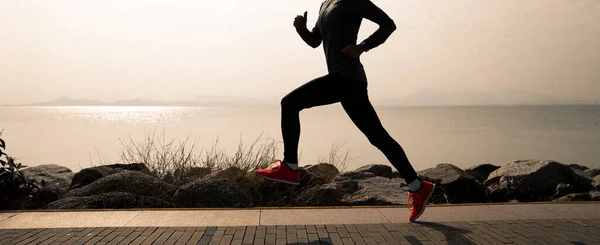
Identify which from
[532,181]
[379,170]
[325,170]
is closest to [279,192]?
[325,170]

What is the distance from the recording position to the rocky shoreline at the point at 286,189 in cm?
557

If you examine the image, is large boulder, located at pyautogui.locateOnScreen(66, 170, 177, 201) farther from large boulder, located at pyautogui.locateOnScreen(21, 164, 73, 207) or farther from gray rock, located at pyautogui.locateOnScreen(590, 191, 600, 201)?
Answer: gray rock, located at pyautogui.locateOnScreen(590, 191, 600, 201)

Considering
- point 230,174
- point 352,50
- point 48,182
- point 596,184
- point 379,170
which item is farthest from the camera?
point 379,170

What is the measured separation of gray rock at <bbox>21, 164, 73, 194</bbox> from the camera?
704 cm

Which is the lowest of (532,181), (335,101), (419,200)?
(532,181)

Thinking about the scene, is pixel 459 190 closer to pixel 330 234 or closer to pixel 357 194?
pixel 357 194

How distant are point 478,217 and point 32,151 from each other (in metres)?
24.2

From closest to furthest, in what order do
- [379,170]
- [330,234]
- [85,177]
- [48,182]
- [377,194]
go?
[330,234] → [377,194] → [85,177] → [48,182] → [379,170]

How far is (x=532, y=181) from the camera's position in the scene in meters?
7.27

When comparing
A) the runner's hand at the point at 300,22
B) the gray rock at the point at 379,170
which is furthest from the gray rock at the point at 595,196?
the runner's hand at the point at 300,22

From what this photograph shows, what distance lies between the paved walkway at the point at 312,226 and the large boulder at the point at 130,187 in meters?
1.32

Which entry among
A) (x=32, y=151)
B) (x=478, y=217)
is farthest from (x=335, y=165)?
(x=32, y=151)

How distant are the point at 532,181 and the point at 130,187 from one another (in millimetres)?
4988

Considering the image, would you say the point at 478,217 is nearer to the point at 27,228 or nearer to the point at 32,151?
the point at 27,228
